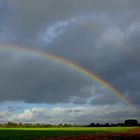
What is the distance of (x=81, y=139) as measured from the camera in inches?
1363

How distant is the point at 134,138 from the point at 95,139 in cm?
814

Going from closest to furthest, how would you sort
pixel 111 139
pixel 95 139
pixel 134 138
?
pixel 95 139 < pixel 111 139 < pixel 134 138

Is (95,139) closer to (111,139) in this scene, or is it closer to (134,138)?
(111,139)

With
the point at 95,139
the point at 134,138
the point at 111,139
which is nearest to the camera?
the point at 95,139

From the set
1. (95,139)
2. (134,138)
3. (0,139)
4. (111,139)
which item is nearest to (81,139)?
(95,139)

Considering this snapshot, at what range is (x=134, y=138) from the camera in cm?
4038

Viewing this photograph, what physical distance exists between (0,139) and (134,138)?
1724 centimetres

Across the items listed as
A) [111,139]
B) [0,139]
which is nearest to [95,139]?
[111,139]

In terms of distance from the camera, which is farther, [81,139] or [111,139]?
[111,139]

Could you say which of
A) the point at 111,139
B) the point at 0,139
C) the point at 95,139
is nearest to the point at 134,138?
the point at 111,139

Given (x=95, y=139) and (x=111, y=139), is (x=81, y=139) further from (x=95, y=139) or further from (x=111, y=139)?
(x=111, y=139)

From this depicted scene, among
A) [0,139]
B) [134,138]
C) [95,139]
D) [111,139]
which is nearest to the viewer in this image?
[95,139]

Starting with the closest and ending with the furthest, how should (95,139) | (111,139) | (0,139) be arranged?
1. (95,139)
2. (111,139)
3. (0,139)

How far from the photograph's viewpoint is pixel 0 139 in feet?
156
